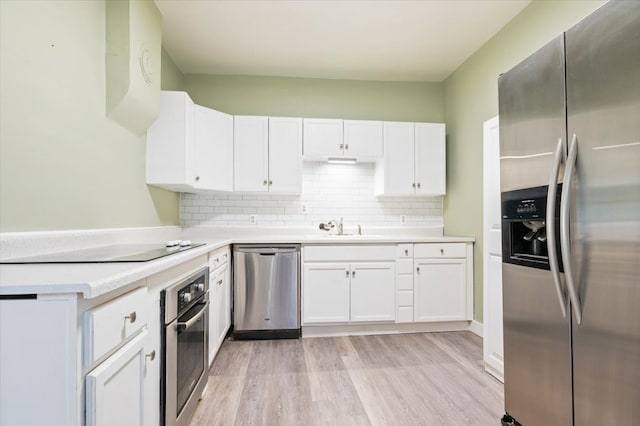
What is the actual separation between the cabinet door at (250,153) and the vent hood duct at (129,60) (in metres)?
1.03

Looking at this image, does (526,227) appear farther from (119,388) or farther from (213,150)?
(213,150)

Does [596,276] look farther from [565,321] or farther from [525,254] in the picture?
[525,254]

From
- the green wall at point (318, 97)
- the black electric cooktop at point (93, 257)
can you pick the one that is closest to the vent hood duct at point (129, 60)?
the black electric cooktop at point (93, 257)

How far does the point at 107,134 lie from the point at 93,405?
5.67 feet

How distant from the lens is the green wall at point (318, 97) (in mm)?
3467

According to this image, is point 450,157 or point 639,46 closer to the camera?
point 639,46

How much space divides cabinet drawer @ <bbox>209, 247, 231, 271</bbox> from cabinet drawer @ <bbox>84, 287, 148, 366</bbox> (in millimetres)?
1088

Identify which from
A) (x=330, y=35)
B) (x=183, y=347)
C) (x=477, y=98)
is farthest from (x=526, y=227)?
(x=330, y=35)

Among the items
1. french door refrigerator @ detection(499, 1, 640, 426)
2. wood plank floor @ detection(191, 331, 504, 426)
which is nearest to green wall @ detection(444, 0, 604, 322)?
wood plank floor @ detection(191, 331, 504, 426)

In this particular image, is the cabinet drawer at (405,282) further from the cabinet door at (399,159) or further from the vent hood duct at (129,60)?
the vent hood duct at (129,60)

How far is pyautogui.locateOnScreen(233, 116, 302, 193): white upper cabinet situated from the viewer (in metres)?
3.22

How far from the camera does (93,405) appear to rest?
77cm

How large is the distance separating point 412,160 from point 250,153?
1.75 meters

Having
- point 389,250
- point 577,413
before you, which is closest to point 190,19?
point 389,250
